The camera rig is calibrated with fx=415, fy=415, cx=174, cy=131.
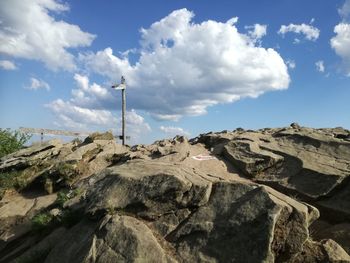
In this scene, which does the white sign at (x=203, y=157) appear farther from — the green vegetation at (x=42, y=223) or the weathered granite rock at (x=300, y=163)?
the green vegetation at (x=42, y=223)

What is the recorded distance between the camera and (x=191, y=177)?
10.5 meters

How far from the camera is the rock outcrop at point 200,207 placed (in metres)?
8.51

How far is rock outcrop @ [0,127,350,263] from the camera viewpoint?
8508mm

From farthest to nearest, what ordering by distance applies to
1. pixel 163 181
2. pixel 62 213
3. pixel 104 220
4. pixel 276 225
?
1. pixel 62 213
2. pixel 163 181
3. pixel 104 220
4. pixel 276 225

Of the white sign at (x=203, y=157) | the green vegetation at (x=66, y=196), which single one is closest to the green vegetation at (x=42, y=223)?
the green vegetation at (x=66, y=196)

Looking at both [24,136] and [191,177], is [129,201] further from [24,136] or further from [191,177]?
[24,136]

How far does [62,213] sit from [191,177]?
4.20 metres

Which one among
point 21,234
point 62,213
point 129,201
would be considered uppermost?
point 129,201

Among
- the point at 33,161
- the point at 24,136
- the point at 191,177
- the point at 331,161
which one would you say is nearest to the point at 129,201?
the point at 191,177

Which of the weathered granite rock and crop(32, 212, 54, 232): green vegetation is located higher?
the weathered granite rock

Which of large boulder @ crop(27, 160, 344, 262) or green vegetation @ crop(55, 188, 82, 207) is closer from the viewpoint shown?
large boulder @ crop(27, 160, 344, 262)

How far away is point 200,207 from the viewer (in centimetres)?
948

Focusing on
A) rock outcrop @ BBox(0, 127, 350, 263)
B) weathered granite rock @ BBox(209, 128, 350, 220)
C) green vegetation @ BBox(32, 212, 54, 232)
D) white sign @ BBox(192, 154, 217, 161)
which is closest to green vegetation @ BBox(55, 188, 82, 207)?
rock outcrop @ BBox(0, 127, 350, 263)

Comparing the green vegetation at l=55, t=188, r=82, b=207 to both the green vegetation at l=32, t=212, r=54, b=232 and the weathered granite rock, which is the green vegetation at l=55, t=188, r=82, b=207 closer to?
the green vegetation at l=32, t=212, r=54, b=232
